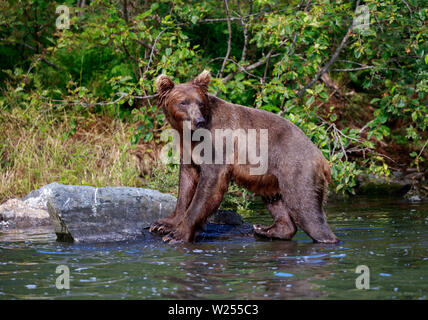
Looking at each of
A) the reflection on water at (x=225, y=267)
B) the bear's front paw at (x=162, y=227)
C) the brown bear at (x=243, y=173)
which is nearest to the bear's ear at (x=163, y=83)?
the brown bear at (x=243, y=173)

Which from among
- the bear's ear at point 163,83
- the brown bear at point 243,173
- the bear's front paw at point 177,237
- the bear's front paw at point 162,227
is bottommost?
the bear's front paw at point 177,237

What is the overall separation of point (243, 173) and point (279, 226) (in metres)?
0.81

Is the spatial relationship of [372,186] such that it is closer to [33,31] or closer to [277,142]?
[277,142]

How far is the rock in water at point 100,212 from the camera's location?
23.0 feet

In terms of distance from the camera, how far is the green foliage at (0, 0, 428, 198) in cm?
953

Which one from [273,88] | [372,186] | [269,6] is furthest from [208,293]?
[372,186]

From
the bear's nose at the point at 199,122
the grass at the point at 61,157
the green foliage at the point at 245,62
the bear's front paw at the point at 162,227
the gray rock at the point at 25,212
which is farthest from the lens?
the grass at the point at 61,157

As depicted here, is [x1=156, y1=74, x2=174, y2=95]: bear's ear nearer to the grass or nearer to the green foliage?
the green foliage

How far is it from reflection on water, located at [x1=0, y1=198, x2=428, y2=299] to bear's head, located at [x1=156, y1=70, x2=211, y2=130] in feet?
4.51

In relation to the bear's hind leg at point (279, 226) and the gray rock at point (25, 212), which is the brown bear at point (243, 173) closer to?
the bear's hind leg at point (279, 226)

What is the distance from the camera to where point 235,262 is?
229 inches

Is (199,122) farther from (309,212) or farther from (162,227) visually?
(309,212)

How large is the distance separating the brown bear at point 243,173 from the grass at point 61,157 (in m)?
3.32

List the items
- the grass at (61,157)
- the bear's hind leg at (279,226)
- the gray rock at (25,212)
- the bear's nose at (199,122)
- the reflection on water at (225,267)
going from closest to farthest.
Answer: the reflection on water at (225,267), the bear's nose at (199,122), the bear's hind leg at (279,226), the gray rock at (25,212), the grass at (61,157)
